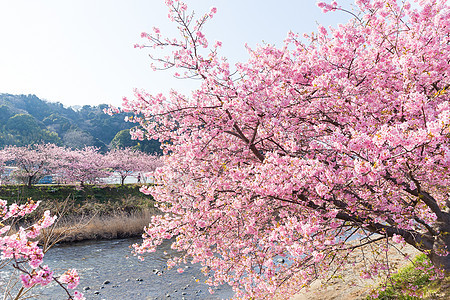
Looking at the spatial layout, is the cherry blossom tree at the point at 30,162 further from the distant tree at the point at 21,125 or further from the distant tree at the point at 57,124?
the distant tree at the point at 57,124

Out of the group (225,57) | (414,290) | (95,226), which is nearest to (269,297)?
(414,290)

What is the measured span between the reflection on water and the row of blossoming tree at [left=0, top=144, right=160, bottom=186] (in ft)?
51.3

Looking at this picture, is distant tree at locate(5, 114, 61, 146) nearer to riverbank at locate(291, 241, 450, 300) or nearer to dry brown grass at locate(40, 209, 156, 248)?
dry brown grass at locate(40, 209, 156, 248)

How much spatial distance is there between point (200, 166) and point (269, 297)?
362 centimetres

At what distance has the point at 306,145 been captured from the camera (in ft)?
20.0

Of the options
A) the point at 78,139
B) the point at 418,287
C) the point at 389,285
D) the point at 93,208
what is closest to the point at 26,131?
the point at 78,139

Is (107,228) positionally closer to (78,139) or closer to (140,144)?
(140,144)

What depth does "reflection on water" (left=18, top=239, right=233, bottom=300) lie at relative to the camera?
1188 centimetres

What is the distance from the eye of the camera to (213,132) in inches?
233

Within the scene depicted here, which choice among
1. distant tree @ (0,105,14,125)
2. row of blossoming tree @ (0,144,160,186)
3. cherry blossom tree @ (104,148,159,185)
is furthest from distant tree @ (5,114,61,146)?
cherry blossom tree @ (104,148,159,185)

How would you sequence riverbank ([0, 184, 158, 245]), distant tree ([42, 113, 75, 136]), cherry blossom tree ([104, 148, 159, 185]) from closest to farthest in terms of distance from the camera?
riverbank ([0, 184, 158, 245]), cherry blossom tree ([104, 148, 159, 185]), distant tree ([42, 113, 75, 136])

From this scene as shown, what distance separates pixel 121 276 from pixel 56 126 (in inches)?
3294

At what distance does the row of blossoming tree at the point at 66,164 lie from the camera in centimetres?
2961

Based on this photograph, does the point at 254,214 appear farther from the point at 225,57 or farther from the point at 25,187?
the point at 25,187
